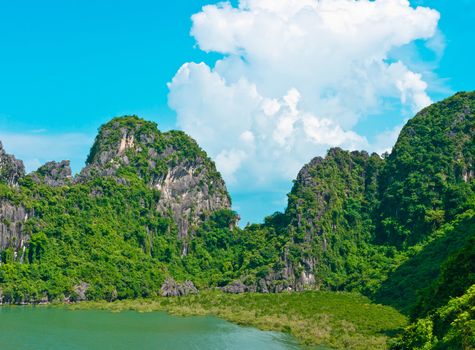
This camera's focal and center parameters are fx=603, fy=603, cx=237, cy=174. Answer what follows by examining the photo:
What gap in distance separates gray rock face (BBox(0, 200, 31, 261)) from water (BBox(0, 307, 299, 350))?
13.3 m

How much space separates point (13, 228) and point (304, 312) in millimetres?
32380

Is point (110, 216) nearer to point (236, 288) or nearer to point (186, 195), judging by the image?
point (186, 195)

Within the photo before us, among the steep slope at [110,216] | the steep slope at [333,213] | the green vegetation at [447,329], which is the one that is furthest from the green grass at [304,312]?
the steep slope at [333,213]

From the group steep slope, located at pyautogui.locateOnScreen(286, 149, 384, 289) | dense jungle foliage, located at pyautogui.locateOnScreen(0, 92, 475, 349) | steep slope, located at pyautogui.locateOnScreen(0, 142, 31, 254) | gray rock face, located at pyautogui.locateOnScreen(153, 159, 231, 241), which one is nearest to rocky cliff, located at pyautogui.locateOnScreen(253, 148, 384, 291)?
steep slope, located at pyautogui.locateOnScreen(286, 149, 384, 289)

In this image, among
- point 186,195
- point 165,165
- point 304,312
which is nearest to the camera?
point 304,312

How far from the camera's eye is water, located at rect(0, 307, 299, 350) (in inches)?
1320

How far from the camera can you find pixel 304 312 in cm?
4572

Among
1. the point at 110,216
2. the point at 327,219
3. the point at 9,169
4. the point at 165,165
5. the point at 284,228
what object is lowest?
the point at 284,228

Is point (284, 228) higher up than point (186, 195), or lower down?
lower down

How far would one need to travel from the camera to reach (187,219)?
8275cm

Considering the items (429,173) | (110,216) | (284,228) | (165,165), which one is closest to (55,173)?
(110,216)

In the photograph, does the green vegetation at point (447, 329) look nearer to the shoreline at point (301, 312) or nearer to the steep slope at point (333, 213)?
the shoreline at point (301, 312)

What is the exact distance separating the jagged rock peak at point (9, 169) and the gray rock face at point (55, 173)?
781 centimetres

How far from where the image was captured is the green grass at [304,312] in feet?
117
